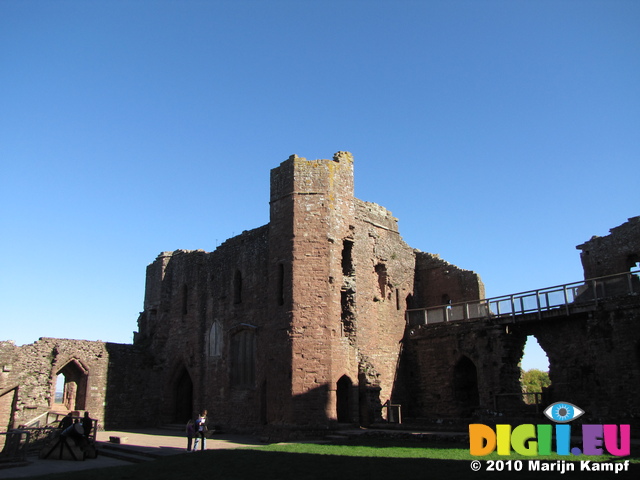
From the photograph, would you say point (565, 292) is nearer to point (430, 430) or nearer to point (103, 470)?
point (430, 430)

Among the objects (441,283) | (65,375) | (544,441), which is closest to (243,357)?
(65,375)

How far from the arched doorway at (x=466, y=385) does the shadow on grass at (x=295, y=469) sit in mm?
11031

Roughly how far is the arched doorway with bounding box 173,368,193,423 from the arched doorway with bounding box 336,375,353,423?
982 centimetres

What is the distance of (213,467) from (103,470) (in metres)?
2.62

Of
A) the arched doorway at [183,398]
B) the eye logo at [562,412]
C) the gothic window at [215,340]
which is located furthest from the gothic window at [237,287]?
the eye logo at [562,412]

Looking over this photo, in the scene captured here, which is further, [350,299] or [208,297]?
[208,297]

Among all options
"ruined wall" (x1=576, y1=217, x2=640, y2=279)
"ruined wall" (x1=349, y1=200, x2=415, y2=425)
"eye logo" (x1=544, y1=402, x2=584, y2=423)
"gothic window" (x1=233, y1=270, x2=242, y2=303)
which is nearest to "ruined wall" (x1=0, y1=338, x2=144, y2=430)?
"gothic window" (x1=233, y1=270, x2=242, y2=303)

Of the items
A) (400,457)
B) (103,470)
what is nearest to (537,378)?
(400,457)

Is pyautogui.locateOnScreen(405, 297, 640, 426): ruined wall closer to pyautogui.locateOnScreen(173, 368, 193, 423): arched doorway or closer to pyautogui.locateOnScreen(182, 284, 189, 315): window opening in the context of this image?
pyautogui.locateOnScreen(173, 368, 193, 423): arched doorway

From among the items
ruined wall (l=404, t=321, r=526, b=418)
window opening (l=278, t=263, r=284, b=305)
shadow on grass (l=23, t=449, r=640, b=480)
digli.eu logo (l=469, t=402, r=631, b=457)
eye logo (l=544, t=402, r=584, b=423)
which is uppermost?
window opening (l=278, t=263, r=284, b=305)

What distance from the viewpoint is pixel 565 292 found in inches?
788

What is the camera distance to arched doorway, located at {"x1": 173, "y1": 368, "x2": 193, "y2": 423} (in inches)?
1104

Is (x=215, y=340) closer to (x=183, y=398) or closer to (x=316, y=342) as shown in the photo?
(x=183, y=398)

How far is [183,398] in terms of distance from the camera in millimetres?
28312
